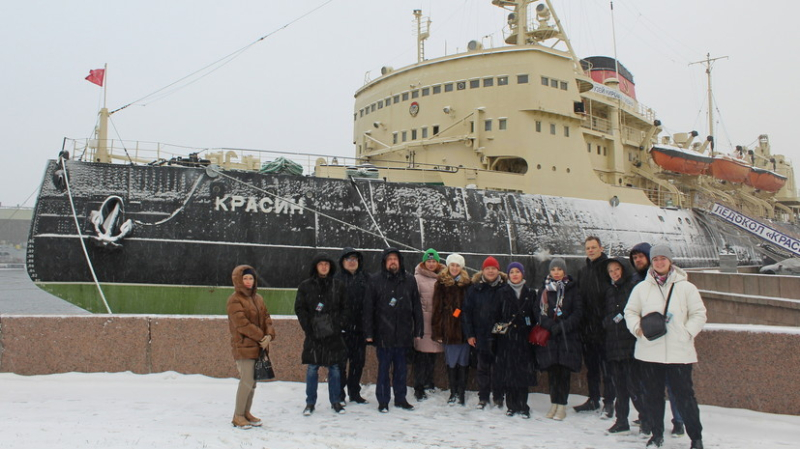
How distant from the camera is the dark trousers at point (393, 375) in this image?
5.34 metres

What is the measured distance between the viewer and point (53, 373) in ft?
20.2

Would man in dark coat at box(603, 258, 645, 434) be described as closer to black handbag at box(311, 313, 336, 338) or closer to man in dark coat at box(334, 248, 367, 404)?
man in dark coat at box(334, 248, 367, 404)

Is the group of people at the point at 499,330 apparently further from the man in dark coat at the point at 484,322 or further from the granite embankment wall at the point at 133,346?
the granite embankment wall at the point at 133,346

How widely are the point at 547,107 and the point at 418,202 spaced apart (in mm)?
6325

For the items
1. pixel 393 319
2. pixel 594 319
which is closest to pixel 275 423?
pixel 393 319

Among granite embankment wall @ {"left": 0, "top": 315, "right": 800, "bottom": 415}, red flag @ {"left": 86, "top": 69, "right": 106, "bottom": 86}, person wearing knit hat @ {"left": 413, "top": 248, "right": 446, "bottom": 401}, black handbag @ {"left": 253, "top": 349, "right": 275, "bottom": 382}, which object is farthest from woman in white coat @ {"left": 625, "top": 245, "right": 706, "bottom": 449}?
red flag @ {"left": 86, "top": 69, "right": 106, "bottom": 86}

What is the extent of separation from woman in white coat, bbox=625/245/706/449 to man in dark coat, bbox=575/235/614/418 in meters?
0.63

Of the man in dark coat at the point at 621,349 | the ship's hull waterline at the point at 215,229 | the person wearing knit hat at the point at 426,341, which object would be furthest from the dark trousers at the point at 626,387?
the ship's hull waterline at the point at 215,229

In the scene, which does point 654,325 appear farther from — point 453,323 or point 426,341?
point 426,341

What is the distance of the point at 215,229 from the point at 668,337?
9221 millimetres

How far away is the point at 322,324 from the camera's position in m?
5.11

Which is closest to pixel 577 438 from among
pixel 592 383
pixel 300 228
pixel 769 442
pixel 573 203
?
pixel 592 383

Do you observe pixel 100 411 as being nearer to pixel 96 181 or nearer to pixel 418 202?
pixel 96 181

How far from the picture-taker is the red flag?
12.1m
